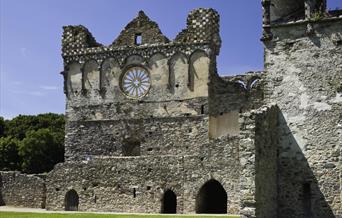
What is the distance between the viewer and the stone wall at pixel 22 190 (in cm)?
3659

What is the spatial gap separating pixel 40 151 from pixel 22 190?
37.9ft

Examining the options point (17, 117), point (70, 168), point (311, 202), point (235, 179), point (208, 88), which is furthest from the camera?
point (17, 117)

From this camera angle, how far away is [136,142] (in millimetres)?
38656

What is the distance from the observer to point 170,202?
32656 millimetres

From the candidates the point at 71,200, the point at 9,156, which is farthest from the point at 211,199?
the point at 9,156

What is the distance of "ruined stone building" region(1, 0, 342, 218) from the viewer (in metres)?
22.2

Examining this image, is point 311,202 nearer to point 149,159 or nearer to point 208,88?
point 149,159

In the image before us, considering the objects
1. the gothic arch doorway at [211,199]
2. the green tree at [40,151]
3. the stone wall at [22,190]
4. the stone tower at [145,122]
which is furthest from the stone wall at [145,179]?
the green tree at [40,151]

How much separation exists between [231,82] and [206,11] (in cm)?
478

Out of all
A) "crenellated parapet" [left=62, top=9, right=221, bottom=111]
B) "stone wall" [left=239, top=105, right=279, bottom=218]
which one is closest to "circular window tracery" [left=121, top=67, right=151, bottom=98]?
"crenellated parapet" [left=62, top=9, right=221, bottom=111]

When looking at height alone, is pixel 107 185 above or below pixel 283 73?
below

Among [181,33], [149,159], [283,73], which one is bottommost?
[149,159]

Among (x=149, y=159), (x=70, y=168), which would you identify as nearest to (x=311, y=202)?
(x=149, y=159)

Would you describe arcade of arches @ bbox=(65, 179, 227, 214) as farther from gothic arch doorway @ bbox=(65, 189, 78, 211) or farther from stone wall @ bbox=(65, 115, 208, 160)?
gothic arch doorway @ bbox=(65, 189, 78, 211)
